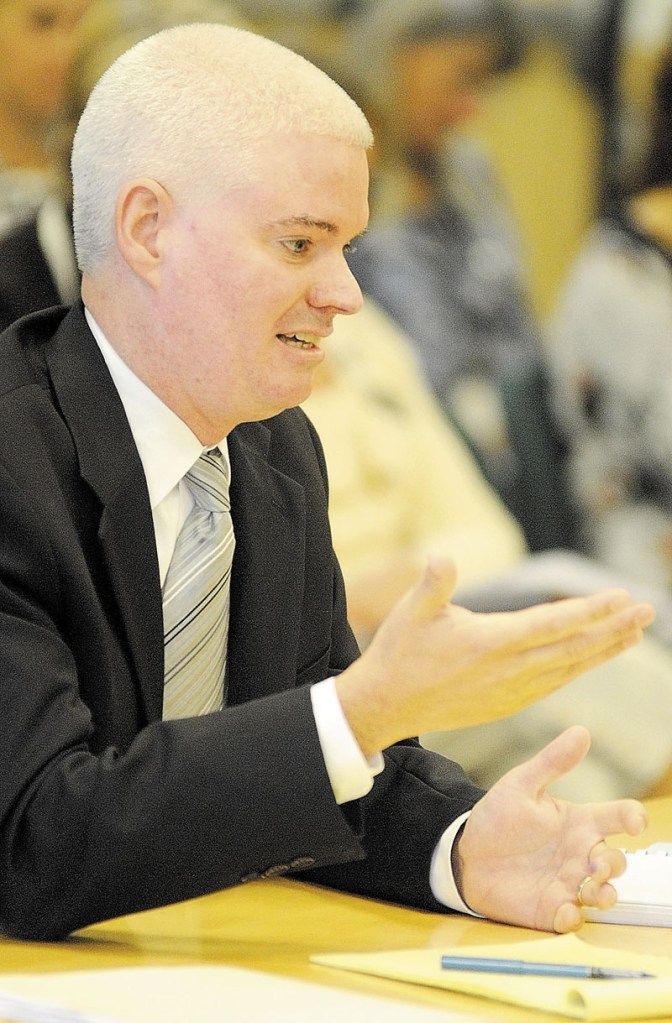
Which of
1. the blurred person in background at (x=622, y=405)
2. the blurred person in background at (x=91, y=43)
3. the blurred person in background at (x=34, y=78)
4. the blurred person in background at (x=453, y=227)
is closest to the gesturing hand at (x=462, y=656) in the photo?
the blurred person in background at (x=91, y=43)

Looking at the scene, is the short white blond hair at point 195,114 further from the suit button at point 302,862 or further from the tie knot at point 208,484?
the suit button at point 302,862

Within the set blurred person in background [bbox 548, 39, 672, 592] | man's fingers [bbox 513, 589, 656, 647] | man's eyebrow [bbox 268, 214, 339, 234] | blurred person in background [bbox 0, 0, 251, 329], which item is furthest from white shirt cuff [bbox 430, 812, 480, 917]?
blurred person in background [bbox 548, 39, 672, 592]

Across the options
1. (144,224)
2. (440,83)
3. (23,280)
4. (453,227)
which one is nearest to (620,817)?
(144,224)

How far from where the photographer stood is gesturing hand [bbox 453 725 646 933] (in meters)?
1.39

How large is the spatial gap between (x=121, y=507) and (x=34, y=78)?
2700 millimetres

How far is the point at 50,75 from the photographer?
384 cm

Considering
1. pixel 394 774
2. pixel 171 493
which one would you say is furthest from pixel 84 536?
pixel 394 774

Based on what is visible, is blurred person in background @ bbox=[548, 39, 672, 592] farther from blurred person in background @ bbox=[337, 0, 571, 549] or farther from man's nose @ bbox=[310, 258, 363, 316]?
man's nose @ bbox=[310, 258, 363, 316]

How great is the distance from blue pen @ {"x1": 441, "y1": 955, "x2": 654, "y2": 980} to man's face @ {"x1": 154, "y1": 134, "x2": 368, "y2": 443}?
1.93 feet

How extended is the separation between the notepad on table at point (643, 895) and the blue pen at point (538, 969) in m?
0.25

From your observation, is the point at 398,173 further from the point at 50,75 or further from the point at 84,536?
the point at 84,536

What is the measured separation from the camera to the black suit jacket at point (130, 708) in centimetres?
124

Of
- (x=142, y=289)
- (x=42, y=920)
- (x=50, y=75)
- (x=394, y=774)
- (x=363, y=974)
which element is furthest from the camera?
(x=50, y=75)

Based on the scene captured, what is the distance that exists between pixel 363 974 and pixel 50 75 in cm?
311
